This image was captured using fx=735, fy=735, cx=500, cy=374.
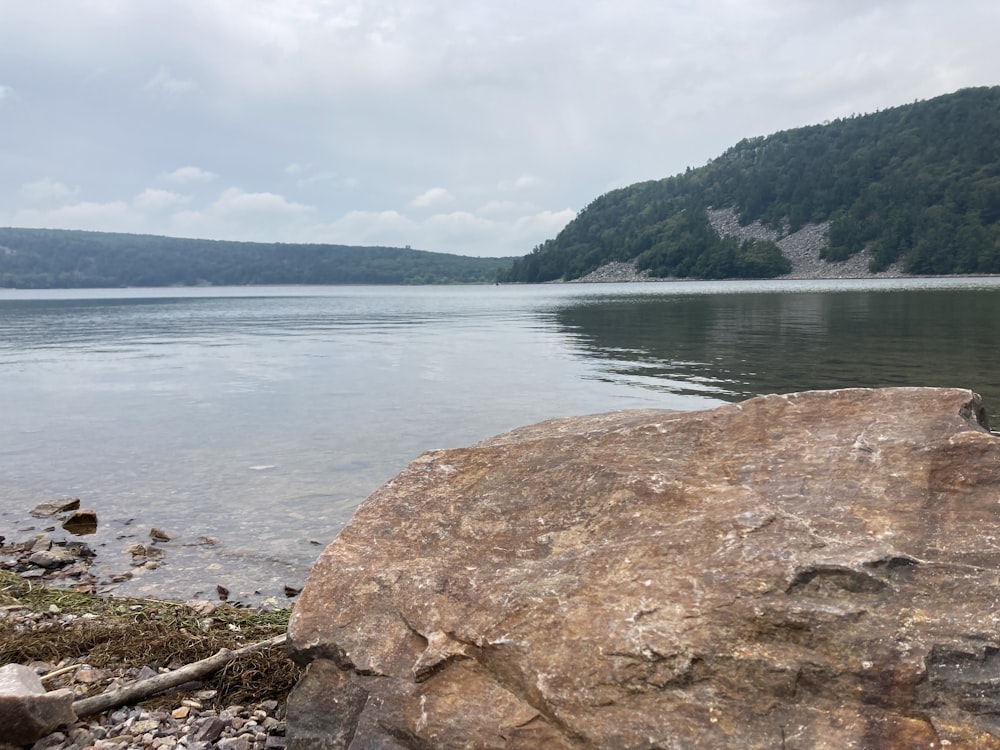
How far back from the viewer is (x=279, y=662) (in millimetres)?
5566

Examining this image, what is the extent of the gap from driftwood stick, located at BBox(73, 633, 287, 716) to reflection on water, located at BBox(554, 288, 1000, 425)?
53.8 ft

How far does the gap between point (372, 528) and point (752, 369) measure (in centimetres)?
2262

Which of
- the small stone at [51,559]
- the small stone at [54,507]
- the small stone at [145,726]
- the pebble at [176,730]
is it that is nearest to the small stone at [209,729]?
the pebble at [176,730]

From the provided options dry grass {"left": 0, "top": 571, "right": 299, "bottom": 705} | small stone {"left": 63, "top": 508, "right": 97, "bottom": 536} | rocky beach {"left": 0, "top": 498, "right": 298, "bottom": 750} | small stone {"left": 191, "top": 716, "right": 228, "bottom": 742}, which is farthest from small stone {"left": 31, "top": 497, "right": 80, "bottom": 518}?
small stone {"left": 191, "top": 716, "right": 228, "bottom": 742}

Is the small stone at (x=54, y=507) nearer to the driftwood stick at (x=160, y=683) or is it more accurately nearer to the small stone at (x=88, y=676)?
the small stone at (x=88, y=676)

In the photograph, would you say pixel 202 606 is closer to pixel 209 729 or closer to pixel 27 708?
pixel 209 729

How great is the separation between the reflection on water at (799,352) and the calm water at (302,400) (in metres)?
0.14

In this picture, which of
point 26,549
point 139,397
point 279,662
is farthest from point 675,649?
point 139,397

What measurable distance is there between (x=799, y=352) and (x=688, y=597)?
2875 centimetres

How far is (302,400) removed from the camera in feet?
73.5

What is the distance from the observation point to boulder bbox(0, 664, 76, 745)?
14.1 ft

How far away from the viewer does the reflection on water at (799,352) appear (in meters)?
22.1

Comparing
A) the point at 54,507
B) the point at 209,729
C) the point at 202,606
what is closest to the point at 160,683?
the point at 209,729

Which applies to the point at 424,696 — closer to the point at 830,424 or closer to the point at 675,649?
the point at 675,649
